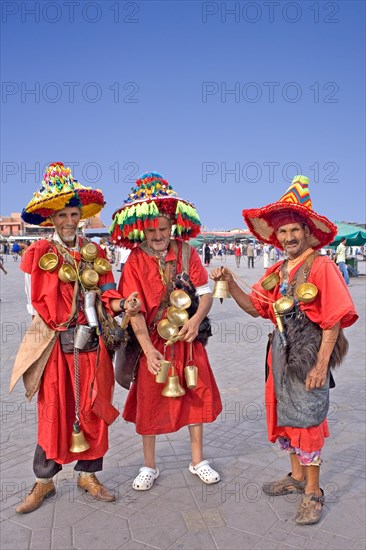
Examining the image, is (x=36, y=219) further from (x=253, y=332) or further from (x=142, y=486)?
(x=253, y=332)

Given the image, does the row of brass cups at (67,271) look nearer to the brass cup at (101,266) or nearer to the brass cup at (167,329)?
the brass cup at (101,266)

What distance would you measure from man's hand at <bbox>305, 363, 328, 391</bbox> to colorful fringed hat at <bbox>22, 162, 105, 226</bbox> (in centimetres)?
191

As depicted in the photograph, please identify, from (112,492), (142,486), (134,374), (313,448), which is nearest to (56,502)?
(112,492)

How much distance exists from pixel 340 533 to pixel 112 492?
5.14 feet

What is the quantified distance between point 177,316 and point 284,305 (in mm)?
729

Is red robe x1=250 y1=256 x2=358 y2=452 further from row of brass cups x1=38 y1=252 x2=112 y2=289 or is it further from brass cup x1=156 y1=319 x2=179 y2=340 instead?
row of brass cups x1=38 y1=252 x2=112 y2=289

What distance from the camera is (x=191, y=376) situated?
129 inches

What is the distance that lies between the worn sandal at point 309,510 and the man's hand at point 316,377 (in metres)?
0.74

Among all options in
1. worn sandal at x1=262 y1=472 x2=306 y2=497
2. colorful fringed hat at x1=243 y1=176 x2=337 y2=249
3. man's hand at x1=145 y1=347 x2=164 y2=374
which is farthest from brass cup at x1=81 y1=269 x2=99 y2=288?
worn sandal at x1=262 y1=472 x2=306 y2=497

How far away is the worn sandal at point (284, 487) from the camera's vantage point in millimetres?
3324

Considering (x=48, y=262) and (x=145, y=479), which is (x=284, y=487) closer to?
(x=145, y=479)

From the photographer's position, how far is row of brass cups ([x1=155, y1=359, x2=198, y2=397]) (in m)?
3.13

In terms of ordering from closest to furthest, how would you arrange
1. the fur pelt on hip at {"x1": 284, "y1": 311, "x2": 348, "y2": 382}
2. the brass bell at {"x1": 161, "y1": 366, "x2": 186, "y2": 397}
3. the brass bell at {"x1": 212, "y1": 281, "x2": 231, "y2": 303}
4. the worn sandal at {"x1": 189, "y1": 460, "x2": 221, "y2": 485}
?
the fur pelt on hip at {"x1": 284, "y1": 311, "x2": 348, "y2": 382} < the brass bell at {"x1": 212, "y1": 281, "x2": 231, "y2": 303} < the brass bell at {"x1": 161, "y1": 366, "x2": 186, "y2": 397} < the worn sandal at {"x1": 189, "y1": 460, "x2": 221, "y2": 485}

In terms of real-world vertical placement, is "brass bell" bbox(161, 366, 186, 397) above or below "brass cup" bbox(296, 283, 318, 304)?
below
